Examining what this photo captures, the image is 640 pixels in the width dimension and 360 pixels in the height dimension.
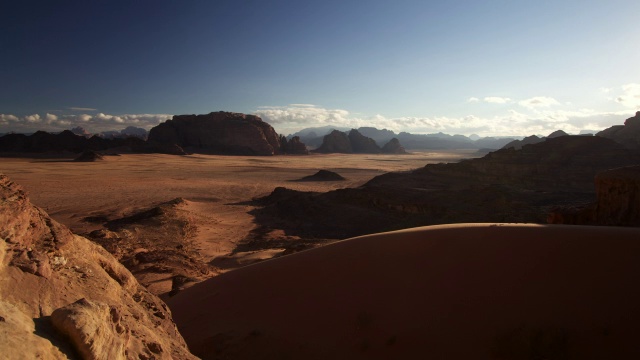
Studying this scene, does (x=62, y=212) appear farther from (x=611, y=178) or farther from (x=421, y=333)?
(x=611, y=178)

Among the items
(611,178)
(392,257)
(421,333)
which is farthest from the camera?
(611,178)

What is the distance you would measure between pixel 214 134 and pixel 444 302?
250 feet

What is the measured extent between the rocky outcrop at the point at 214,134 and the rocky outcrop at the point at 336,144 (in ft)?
80.0

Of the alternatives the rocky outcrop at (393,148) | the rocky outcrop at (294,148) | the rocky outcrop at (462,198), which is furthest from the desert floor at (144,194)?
the rocky outcrop at (393,148)

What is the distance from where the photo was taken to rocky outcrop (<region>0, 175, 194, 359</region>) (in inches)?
84.7

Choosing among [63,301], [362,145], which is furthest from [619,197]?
[362,145]

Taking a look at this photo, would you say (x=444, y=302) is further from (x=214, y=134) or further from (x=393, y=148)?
(x=393, y=148)

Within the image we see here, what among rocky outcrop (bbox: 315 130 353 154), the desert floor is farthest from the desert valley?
rocky outcrop (bbox: 315 130 353 154)

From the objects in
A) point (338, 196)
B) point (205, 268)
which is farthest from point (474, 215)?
point (205, 268)

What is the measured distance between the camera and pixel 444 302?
16.0 ft

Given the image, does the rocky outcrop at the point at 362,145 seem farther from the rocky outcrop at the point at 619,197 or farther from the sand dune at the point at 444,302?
the sand dune at the point at 444,302

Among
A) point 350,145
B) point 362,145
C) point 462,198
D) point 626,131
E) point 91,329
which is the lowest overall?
point 462,198

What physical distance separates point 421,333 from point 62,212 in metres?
19.3

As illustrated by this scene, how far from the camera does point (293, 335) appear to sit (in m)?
5.16
